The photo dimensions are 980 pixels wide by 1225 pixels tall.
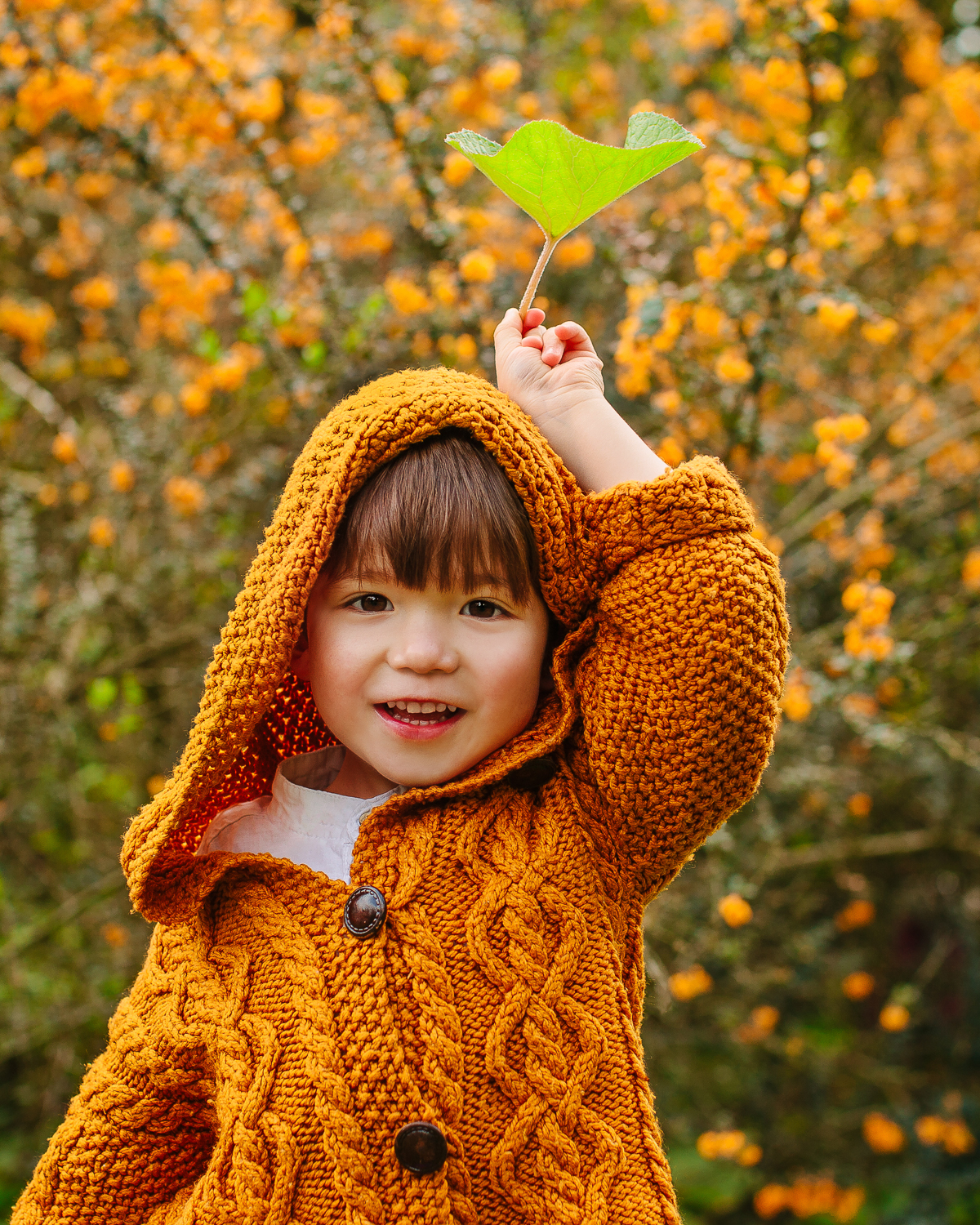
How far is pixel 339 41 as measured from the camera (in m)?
2.12

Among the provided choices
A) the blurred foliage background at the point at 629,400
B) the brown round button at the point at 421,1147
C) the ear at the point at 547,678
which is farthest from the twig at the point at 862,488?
the brown round button at the point at 421,1147

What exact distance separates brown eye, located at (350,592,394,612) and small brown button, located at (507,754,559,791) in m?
0.25

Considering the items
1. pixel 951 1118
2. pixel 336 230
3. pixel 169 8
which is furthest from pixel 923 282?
pixel 951 1118

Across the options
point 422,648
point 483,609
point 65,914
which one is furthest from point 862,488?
point 65,914

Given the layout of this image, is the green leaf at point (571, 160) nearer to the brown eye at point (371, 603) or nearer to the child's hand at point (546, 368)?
the child's hand at point (546, 368)

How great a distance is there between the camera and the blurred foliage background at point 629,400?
211cm

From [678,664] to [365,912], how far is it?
0.44 m

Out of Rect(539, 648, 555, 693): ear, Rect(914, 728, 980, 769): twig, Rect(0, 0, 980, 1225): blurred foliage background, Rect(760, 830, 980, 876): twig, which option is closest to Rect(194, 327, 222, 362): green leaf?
Rect(0, 0, 980, 1225): blurred foliage background

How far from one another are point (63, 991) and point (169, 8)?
250 centimetres

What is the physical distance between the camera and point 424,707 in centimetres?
115

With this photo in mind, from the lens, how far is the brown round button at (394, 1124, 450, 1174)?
1024 millimetres

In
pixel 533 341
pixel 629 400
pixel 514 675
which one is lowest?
pixel 514 675

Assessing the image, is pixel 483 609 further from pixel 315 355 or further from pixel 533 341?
pixel 315 355

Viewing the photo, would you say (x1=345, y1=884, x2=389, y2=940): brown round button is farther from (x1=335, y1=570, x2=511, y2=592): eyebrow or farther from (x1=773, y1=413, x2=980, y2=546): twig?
(x1=773, y1=413, x2=980, y2=546): twig
